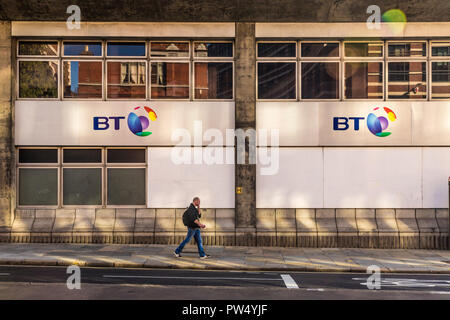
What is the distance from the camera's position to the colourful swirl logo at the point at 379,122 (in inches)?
630

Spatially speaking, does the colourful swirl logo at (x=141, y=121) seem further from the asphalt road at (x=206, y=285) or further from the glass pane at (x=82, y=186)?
the asphalt road at (x=206, y=285)

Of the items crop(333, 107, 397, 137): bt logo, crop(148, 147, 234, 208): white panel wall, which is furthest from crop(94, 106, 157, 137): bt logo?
crop(333, 107, 397, 137): bt logo

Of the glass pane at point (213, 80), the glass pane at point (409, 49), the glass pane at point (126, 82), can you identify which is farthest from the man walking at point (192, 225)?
the glass pane at point (409, 49)

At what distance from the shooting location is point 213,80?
53.6ft

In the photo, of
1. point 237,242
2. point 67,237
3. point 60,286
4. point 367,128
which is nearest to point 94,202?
point 67,237

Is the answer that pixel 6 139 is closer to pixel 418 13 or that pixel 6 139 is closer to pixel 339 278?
pixel 339 278

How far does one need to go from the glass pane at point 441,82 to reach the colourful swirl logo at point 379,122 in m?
1.78

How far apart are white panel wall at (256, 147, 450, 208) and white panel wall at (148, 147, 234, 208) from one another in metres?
1.25

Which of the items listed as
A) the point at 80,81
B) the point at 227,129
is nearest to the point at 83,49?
the point at 80,81

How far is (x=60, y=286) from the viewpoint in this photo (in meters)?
9.51

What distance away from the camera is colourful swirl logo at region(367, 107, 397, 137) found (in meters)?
16.0

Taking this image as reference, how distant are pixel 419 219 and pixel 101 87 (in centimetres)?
1258

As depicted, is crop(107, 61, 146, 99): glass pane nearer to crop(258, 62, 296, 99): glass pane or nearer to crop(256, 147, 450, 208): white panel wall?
crop(258, 62, 296, 99): glass pane

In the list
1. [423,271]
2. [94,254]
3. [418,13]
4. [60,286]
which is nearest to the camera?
[60,286]
